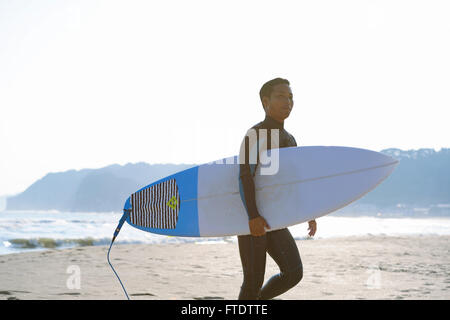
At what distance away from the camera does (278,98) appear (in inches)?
95.9

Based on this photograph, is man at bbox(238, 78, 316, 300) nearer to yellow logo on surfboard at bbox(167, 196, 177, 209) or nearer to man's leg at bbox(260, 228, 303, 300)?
man's leg at bbox(260, 228, 303, 300)

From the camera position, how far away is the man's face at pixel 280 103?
2.44 meters

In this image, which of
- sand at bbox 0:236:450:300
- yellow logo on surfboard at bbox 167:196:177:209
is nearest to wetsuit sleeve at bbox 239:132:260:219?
yellow logo on surfboard at bbox 167:196:177:209

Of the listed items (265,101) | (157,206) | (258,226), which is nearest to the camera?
(258,226)

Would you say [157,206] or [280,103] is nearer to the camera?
[280,103]

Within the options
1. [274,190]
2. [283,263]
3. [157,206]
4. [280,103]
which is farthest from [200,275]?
[280,103]

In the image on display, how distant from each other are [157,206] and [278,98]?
4.30 ft

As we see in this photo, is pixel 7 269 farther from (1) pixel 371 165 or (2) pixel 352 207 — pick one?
(2) pixel 352 207

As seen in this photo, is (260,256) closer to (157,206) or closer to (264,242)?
(264,242)

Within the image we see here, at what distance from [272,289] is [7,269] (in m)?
4.25

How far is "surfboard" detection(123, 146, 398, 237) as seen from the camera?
258 centimetres

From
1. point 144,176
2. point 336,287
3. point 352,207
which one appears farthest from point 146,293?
point 144,176

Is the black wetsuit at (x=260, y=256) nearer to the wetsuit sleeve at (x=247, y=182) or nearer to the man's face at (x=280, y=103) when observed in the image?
the wetsuit sleeve at (x=247, y=182)

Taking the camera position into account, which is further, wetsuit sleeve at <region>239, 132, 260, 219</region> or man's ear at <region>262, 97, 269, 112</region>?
man's ear at <region>262, 97, 269, 112</region>
